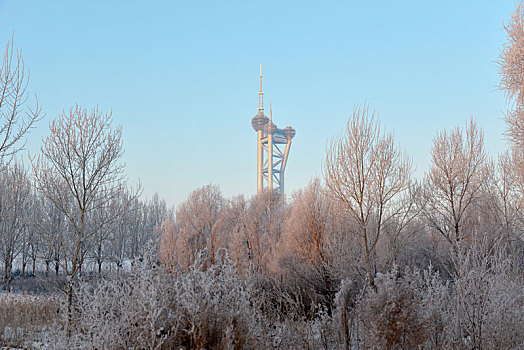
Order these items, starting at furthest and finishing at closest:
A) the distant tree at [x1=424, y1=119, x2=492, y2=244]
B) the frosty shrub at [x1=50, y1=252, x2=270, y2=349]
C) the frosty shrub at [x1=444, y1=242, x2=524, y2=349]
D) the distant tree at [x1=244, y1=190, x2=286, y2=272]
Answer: the distant tree at [x1=244, y1=190, x2=286, y2=272]
the distant tree at [x1=424, y1=119, x2=492, y2=244]
the frosty shrub at [x1=444, y1=242, x2=524, y2=349]
the frosty shrub at [x1=50, y1=252, x2=270, y2=349]

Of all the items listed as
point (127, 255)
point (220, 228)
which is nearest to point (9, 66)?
point (220, 228)

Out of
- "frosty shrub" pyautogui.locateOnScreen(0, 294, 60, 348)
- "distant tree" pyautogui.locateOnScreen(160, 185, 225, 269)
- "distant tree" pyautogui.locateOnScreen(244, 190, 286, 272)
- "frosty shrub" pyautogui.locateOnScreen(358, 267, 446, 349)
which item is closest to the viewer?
"frosty shrub" pyautogui.locateOnScreen(358, 267, 446, 349)

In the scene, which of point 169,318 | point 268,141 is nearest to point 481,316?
point 169,318

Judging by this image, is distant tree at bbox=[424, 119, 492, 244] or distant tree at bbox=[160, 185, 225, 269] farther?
distant tree at bbox=[160, 185, 225, 269]

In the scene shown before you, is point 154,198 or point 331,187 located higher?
point 154,198

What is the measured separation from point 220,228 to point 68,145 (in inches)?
474

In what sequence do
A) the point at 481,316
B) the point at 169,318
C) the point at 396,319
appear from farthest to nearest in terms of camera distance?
the point at 481,316
the point at 396,319
the point at 169,318

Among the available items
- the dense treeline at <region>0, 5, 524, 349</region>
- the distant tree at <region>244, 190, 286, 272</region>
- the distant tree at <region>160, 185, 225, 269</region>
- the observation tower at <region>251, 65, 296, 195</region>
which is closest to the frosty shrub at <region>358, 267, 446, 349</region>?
the dense treeline at <region>0, 5, 524, 349</region>

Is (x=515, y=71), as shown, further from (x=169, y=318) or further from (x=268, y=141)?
(x=268, y=141)

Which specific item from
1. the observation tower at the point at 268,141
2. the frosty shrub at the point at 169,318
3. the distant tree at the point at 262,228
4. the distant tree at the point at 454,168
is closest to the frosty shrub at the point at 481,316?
the frosty shrub at the point at 169,318

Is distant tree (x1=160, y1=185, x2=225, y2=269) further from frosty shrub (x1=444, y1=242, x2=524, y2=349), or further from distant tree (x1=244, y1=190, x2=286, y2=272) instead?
frosty shrub (x1=444, y1=242, x2=524, y2=349)

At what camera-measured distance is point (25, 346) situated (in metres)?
6.55

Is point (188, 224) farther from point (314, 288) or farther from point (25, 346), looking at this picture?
point (25, 346)

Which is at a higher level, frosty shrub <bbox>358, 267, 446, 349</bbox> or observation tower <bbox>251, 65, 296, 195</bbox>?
observation tower <bbox>251, 65, 296, 195</bbox>
